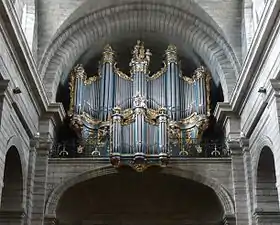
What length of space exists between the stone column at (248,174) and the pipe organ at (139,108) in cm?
171

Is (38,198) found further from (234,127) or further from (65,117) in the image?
(234,127)

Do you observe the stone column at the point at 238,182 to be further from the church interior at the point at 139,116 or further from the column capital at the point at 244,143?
the column capital at the point at 244,143

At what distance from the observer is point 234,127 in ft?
54.2

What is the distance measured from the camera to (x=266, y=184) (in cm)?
1505

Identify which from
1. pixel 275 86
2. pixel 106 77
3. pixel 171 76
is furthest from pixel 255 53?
pixel 106 77

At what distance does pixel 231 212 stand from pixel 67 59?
21.0 ft

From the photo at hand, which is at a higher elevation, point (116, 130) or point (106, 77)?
point (106, 77)

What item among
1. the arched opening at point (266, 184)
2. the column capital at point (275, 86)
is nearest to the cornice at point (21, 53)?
the column capital at point (275, 86)

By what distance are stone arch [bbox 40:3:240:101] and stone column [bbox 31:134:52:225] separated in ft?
5.33

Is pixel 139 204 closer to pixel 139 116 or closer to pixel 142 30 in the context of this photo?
pixel 139 116

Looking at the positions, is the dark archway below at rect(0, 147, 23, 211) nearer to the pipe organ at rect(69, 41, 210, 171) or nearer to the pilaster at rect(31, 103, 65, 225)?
the pilaster at rect(31, 103, 65, 225)

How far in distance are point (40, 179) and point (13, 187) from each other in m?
0.96

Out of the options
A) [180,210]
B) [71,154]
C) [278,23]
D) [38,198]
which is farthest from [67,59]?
[278,23]

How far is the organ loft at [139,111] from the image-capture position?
53.4 ft
